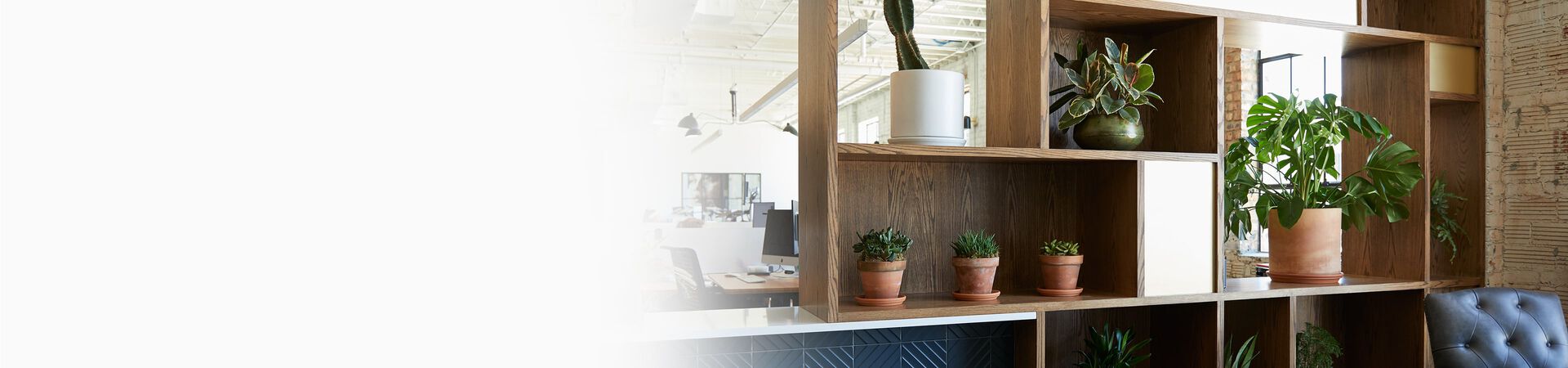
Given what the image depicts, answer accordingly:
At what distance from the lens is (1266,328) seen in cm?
224

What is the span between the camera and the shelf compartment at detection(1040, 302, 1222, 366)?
214cm

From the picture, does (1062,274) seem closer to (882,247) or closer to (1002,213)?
(1002,213)

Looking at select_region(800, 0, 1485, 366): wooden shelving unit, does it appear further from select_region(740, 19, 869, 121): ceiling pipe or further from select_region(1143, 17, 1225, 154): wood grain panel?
select_region(740, 19, 869, 121): ceiling pipe

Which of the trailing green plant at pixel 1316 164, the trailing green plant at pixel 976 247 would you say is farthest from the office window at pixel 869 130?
the trailing green plant at pixel 976 247

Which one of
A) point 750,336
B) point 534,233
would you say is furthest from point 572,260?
point 750,336

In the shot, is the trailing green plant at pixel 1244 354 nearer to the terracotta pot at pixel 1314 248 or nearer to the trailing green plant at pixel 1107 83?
the terracotta pot at pixel 1314 248

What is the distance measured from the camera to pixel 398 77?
36cm

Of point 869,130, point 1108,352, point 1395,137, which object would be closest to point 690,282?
point 1108,352

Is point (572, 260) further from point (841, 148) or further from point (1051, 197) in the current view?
point (1051, 197)

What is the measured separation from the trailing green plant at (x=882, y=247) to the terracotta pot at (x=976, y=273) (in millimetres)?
132

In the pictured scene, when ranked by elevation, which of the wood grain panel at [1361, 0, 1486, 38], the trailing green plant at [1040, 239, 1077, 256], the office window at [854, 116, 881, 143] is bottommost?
the trailing green plant at [1040, 239, 1077, 256]

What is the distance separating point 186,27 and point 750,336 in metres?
1.64

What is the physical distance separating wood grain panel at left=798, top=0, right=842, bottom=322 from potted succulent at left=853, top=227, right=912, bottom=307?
0.31ft

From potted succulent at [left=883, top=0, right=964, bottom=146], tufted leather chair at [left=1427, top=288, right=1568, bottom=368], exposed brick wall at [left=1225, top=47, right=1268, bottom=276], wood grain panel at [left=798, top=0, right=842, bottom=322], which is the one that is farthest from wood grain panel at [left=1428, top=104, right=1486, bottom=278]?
exposed brick wall at [left=1225, top=47, right=1268, bottom=276]
